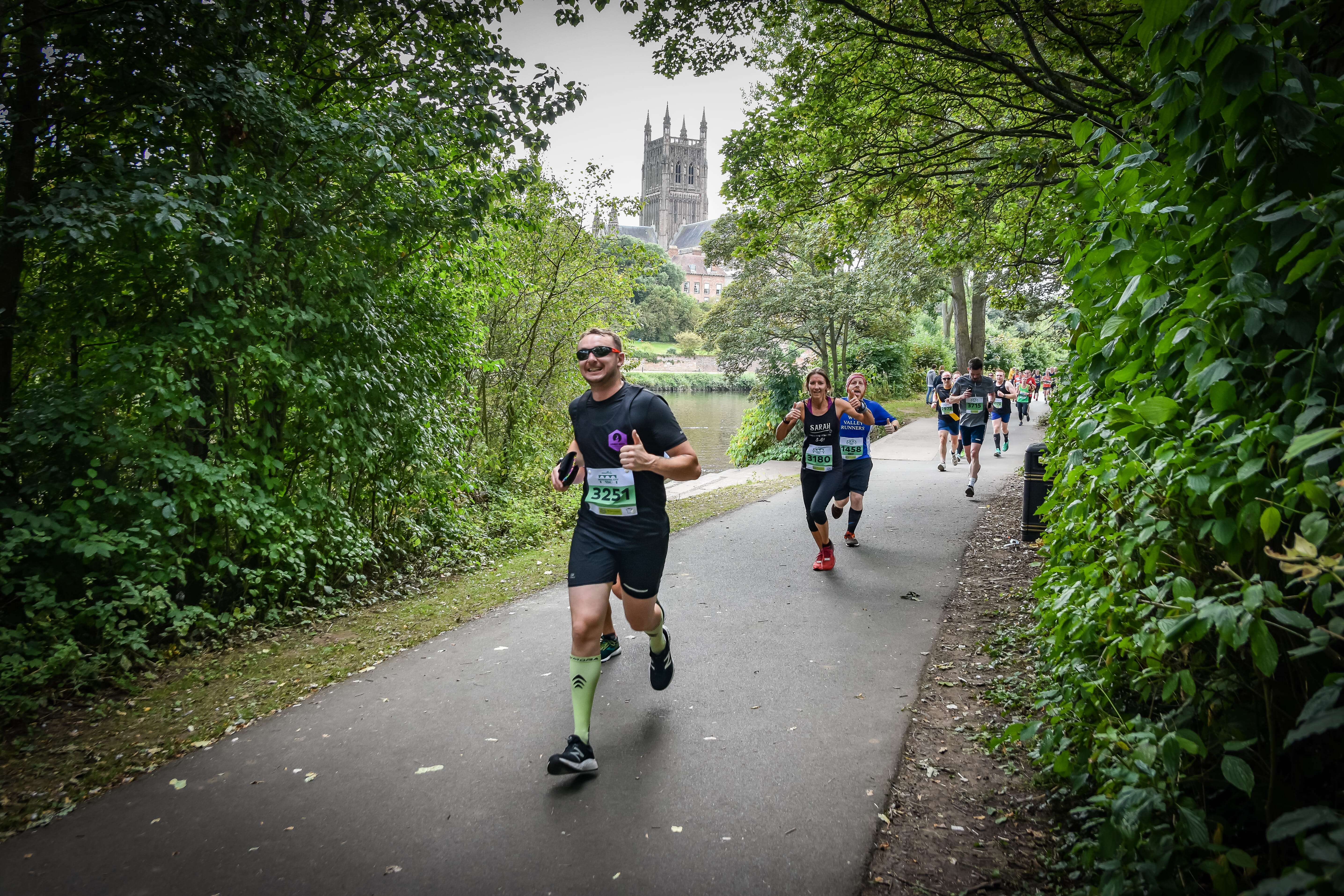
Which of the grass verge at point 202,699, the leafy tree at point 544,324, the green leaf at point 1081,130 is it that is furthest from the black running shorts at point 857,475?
the leafy tree at point 544,324

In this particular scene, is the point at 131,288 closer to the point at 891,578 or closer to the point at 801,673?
the point at 801,673

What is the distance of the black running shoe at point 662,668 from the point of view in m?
4.67

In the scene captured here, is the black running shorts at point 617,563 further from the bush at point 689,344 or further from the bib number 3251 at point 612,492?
the bush at point 689,344

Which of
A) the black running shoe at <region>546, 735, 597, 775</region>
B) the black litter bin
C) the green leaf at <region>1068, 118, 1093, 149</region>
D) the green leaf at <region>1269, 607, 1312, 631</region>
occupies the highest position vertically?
the green leaf at <region>1068, 118, 1093, 149</region>

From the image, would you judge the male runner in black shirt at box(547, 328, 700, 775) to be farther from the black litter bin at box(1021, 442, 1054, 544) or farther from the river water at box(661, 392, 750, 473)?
the black litter bin at box(1021, 442, 1054, 544)

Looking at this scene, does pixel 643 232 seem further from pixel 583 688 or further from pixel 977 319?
pixel 583 688

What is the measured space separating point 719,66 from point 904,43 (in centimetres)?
224

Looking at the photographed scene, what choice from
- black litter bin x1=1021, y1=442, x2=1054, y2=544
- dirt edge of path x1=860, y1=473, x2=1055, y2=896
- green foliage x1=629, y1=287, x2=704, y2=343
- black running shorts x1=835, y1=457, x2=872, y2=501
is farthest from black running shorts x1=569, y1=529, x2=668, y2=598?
green foliage x1=629, y1=287, x2=704, y2=343

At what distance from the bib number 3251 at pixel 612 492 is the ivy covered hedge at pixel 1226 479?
224 cm

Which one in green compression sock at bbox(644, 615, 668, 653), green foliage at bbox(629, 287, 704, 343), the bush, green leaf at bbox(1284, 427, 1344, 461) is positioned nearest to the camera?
green leaf at bbox(1284, 427, 1344, 461)

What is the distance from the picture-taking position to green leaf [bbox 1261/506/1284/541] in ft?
5.54

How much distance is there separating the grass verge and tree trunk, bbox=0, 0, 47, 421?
2.07m

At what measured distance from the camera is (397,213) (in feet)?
21.7

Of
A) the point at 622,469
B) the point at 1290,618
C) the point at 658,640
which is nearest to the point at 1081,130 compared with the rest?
the point at 1290,618
